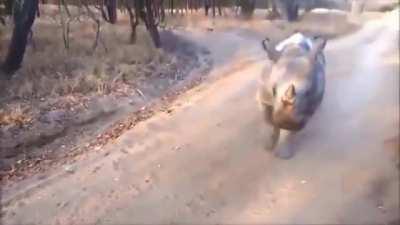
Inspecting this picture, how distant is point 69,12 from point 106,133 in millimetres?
963

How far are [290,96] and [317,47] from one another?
0.14 m

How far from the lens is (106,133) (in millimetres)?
2100

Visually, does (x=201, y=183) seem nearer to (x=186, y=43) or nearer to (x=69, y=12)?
(x=186, y=43)

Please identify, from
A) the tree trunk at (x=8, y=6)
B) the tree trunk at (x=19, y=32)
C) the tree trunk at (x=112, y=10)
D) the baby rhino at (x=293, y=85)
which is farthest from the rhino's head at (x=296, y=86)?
the tree trunk at (x=8, y=6)

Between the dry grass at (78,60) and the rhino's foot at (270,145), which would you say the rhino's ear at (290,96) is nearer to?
the rhino's foot at (270,145)

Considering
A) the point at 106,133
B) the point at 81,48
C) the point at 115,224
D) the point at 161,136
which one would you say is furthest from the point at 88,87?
the point at 115,224

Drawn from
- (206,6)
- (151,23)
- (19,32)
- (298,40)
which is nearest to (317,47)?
(298,40)

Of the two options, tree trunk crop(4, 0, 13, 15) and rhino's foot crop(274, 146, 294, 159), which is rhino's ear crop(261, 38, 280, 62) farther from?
tree trunk crop(4, 0, 13, 15)

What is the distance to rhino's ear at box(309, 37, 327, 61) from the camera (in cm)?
144

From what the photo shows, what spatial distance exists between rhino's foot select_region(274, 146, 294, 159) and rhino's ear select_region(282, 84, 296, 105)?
150mm

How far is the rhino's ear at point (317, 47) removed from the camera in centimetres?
144

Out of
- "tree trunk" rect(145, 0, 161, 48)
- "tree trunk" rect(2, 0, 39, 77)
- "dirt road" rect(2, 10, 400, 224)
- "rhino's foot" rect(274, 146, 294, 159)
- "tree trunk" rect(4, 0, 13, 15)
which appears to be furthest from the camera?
"tree trunk" rect(4, 0, 13, 15)

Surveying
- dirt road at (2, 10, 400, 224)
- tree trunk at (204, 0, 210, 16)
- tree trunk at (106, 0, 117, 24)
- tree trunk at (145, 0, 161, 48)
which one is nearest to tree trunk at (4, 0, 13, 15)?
tree trunk at (106, 0, 117, 24)

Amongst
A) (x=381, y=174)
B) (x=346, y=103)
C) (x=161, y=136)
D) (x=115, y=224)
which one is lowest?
(x=115, y=224)
